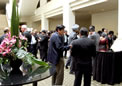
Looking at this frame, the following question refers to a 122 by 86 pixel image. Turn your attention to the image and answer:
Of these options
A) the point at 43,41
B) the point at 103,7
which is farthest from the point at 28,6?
the point at 43,41

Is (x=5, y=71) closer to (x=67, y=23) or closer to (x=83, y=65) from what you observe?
(x=83, y=65)

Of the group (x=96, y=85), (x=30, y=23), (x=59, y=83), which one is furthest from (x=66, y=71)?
(x=30, y=23)

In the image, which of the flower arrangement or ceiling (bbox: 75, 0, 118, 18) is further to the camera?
ceiling (bbox: 75, 0, 118, 18)

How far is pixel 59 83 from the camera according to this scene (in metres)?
3.79

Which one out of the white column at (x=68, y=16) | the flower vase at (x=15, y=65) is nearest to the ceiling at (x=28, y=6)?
the white column at (x=68, y=16)

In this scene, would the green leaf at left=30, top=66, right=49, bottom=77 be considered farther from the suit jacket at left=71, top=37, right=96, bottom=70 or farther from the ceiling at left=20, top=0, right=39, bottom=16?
the ceiling at left=20, top=0, right=39, bottom=16

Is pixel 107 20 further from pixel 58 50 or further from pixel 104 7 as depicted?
pixel 58 50

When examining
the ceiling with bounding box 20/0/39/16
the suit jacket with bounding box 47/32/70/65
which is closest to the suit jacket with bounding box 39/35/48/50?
the suit jacket with bounding box 47/32/70/65

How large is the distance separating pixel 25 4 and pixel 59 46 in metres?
13.6

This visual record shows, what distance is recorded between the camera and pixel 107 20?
12602mm

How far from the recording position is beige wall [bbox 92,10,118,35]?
11883 millimetres

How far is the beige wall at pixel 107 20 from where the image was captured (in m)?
11.9

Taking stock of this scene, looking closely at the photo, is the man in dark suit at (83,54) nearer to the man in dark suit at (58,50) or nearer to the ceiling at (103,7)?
the man in dark suit at (58,50)

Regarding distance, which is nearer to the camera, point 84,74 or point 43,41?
point 84,74
